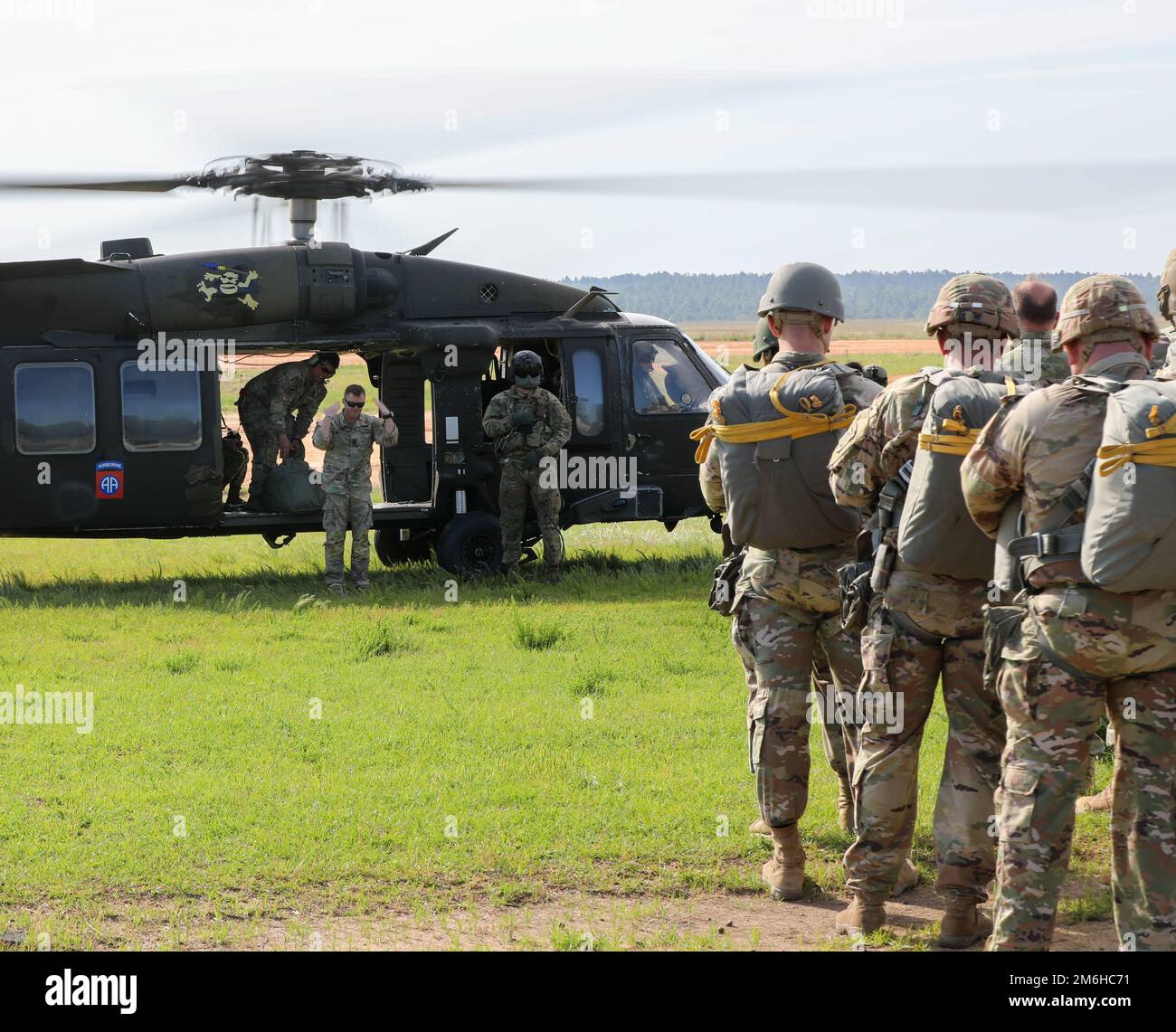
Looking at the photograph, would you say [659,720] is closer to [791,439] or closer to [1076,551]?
[791,439]

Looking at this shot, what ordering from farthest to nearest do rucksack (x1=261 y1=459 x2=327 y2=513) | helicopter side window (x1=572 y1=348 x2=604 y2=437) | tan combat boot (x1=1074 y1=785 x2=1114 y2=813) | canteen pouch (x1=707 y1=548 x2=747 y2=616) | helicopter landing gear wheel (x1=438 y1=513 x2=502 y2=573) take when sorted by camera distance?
helicopter side window (x1=572 y1=348 x2=604 y2=437), helicopter landing gear wheel (x1=438 y1=513 x2=502 y2=573), rucksack (x1=261 y1=459 x2=327 y2=513), tan combat boot (x1=1074 y1=785 x2=1114 y2=813), canteen pouch (x1=707 y1=548 x2=747 y2=616)

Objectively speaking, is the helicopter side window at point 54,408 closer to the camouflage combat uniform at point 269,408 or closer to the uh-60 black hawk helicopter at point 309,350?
the uh-60 black hawk helicopter at point 309,350

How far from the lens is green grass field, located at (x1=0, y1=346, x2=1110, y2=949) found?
5301mm

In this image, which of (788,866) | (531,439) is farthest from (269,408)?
(788,866)

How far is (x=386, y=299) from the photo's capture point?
477 inches

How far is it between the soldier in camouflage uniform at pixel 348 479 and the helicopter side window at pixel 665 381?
7.48ft

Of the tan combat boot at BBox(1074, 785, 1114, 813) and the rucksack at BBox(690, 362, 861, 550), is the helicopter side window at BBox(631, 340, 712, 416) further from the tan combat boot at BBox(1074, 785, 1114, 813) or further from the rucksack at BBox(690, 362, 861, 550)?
the rucksack at BBox(690, 362, 861, 550)

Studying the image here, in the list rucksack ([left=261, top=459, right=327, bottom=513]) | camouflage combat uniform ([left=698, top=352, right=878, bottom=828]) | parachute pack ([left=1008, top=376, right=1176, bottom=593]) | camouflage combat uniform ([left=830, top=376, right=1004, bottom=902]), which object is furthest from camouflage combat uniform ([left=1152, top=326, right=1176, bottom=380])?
rucksack ([left=261, top=459, right=327, bottom=513])

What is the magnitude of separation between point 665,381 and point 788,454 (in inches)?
295

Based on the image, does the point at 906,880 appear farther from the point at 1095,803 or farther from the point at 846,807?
the point at 1095,803

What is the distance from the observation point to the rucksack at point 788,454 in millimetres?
5234

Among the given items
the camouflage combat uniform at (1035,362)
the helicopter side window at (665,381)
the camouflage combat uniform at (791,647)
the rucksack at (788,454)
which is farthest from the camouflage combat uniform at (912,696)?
the helicopter side window at (665,381)

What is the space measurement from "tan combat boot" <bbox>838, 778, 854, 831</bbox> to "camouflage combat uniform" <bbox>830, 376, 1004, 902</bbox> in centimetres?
95

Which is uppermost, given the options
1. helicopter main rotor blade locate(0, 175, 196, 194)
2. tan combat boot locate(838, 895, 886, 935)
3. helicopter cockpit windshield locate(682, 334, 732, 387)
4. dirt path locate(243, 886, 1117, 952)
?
helicopter main rotor blade locate(0, 175, 196, 194)
